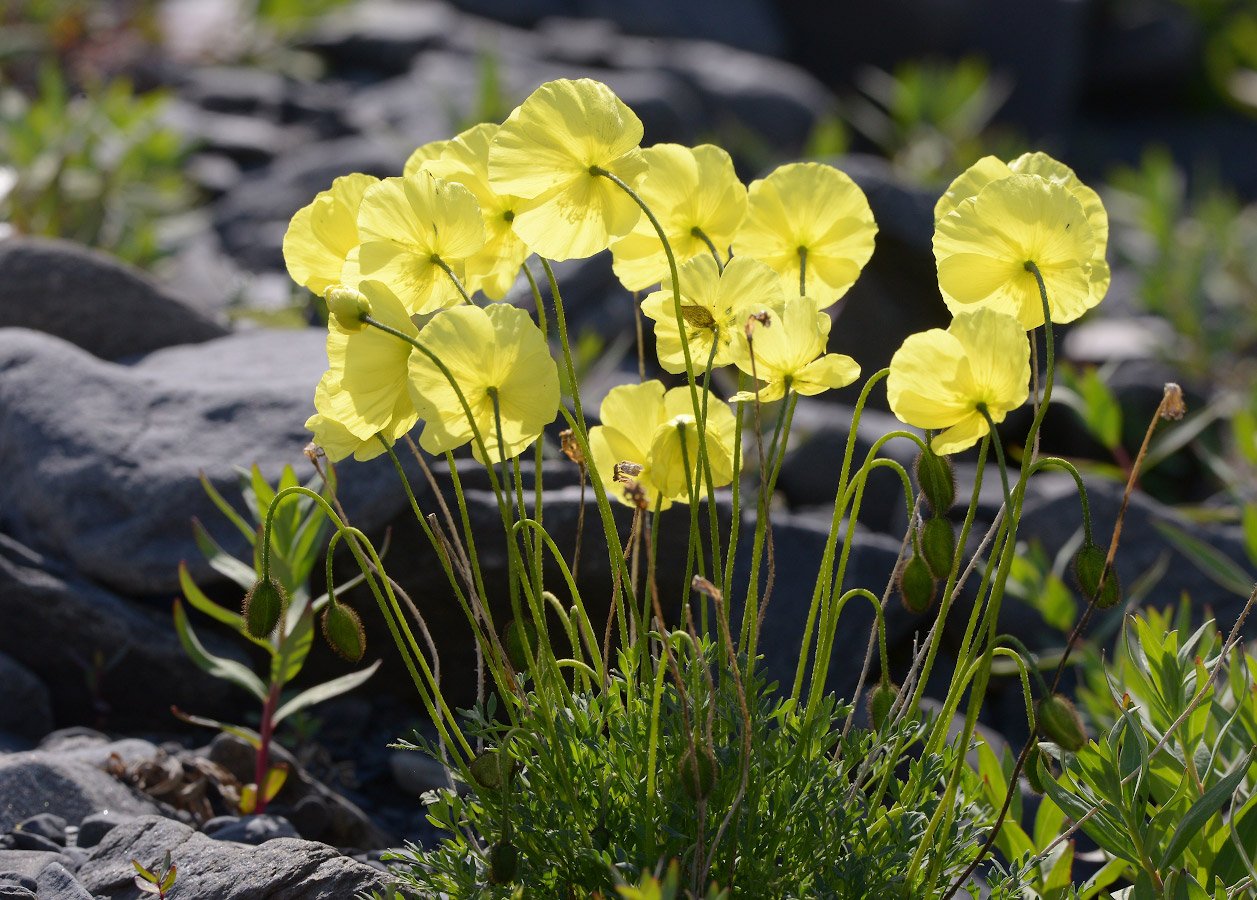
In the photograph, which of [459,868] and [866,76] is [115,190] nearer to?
[459,868]

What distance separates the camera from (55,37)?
21.1 ft

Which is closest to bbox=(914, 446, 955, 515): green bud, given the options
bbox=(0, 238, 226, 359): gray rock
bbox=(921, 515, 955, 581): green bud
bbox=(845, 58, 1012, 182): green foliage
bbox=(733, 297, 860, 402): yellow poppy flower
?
bbox=(921, 515, 955, 581): green bud

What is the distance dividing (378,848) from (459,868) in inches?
30.2

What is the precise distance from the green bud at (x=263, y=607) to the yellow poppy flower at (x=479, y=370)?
24 cm

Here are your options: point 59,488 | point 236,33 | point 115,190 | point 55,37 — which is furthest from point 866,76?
point 59,488

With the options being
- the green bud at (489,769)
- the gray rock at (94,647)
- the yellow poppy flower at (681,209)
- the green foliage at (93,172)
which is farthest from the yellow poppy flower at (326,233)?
the green foliage at (93,172)

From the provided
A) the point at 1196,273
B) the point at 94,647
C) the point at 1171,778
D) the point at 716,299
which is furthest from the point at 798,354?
the point at 1196,273

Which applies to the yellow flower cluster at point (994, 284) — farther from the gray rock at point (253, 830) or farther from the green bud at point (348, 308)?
the gray rock at point (253, 830)

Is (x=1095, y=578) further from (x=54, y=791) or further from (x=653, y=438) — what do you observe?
(x=54, y=791)

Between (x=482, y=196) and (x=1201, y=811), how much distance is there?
963mm

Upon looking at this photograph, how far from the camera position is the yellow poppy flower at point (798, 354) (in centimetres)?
137

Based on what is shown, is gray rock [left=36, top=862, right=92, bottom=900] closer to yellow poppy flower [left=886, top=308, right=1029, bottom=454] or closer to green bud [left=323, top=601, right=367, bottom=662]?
green bud [left=323, top=601, right=367, bottom=662]

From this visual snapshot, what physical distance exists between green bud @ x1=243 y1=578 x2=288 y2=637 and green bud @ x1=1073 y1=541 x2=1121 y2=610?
77 centimetres

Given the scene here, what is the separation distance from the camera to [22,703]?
7.84 feet
